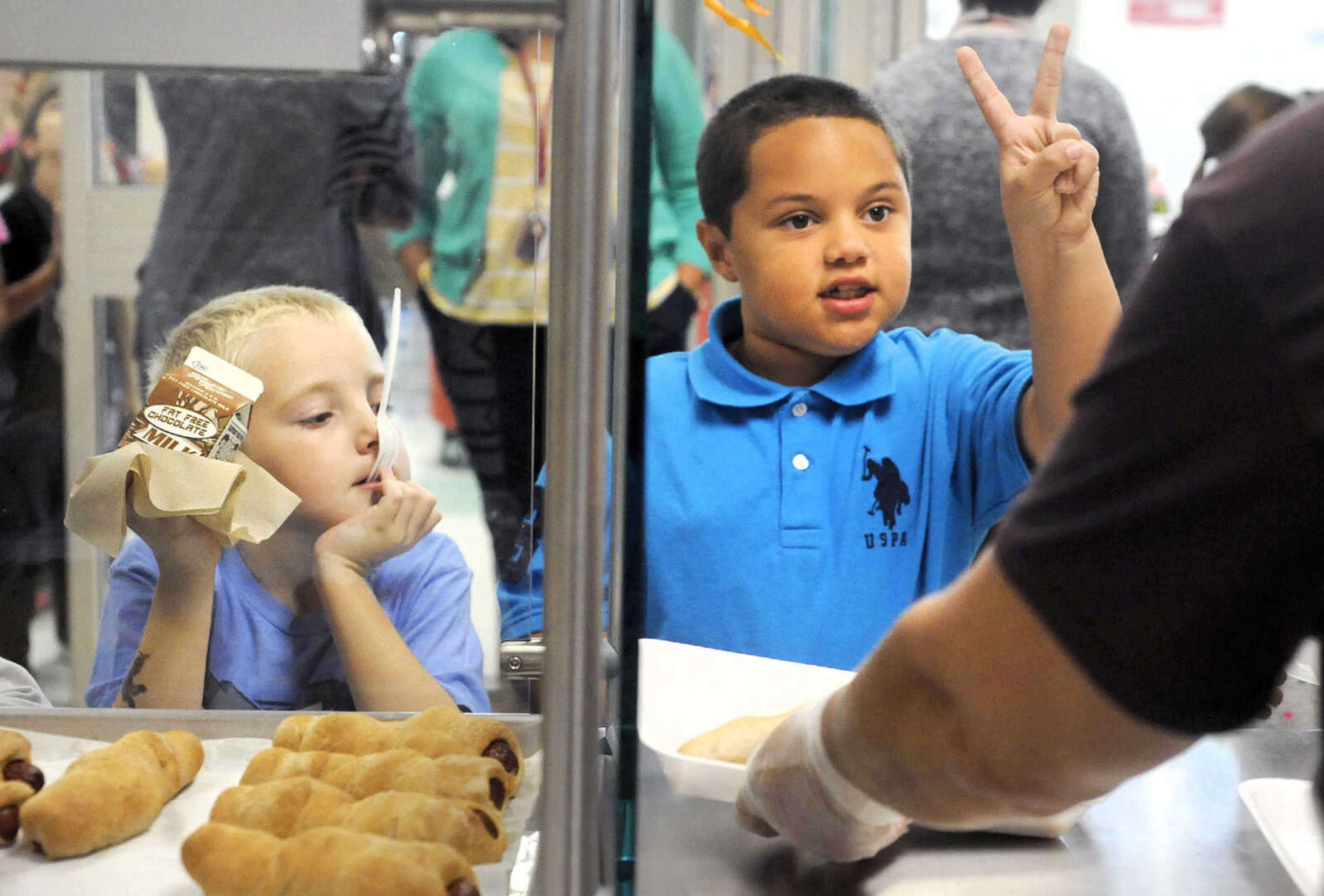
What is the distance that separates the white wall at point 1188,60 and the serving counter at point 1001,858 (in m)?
0.62

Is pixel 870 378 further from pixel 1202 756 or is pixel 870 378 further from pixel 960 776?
pixel 960 776

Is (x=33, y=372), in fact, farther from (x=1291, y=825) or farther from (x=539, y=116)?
(x=1291, y=825)

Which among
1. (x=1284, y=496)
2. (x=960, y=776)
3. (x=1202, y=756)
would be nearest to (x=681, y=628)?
(x=1202, y=756)

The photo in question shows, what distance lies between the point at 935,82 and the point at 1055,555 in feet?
2.15

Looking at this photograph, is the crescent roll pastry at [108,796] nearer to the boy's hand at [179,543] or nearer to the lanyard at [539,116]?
the boy's hand at [179,543]

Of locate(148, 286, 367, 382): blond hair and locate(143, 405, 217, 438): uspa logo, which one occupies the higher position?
locate(148, 286, 367, 382): blond hair

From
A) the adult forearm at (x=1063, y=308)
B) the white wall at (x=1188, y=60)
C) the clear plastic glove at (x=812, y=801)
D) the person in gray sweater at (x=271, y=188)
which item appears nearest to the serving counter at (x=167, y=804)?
the clear plastic glove at (x=812, y=801)

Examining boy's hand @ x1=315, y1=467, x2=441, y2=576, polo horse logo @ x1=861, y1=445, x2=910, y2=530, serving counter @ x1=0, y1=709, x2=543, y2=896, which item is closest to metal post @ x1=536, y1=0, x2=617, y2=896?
serving counter @ x1=0, y1=709, x2=543, y2=896

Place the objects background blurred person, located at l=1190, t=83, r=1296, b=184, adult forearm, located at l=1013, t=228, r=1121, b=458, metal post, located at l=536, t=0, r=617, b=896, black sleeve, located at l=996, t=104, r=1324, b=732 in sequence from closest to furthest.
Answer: black sleeve, located at l=996, t=104, r=1324, b=732 → metal post, located at l=536, t=0, r=617, b=896 → adult forearm, located at l=1013, t=228, r=1121, b=458 → background blurred person, located at l=1190, t=83, r=1296, b=184

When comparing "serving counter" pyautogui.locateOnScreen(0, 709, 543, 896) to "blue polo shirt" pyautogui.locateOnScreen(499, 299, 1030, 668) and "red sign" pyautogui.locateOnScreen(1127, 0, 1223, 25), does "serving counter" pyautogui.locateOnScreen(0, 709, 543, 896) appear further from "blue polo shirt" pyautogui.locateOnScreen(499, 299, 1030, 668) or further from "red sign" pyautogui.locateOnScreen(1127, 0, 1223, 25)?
"red sign" pyautogui.locateOnScreen(1127, 0, 1223, 25)

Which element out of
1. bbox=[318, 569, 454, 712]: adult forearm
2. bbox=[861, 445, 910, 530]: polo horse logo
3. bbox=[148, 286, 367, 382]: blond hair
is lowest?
bbox=[318, 569, 454, 712]: adult forearm

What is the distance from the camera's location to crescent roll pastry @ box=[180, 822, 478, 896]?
578 millimetres

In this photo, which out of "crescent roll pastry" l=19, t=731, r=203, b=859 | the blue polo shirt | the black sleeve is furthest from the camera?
the blue polo shirt

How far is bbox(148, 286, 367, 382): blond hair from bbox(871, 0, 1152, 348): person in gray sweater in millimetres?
464
